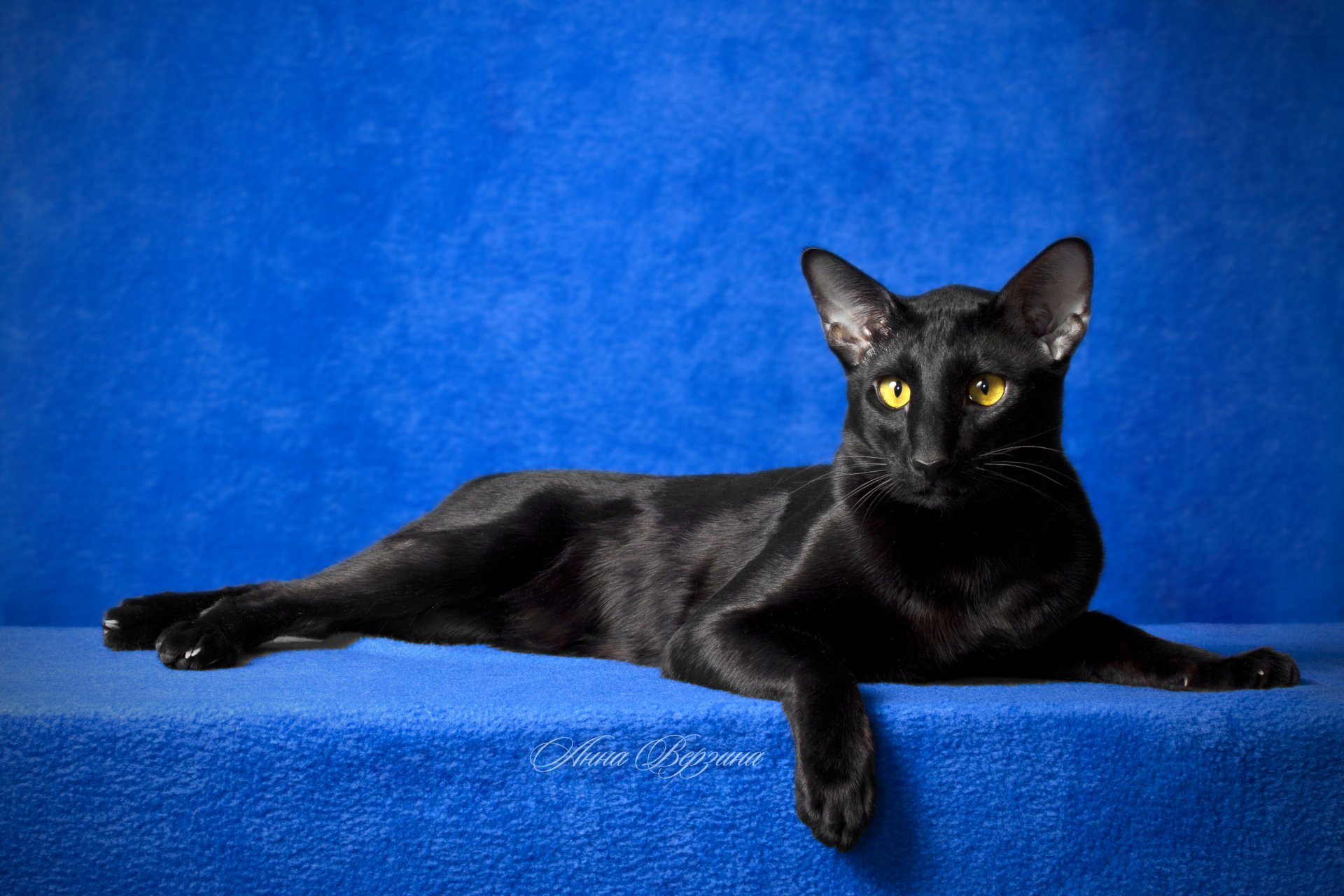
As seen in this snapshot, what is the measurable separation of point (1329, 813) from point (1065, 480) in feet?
1.53

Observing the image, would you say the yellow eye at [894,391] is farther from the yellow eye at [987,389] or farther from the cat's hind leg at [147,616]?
the cat's hind leg at [147,616]

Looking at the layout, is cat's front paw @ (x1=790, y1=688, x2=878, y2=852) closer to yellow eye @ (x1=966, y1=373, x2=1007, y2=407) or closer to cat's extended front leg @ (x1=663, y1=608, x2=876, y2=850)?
cat's extended front leg @ (x1=663, y1=608, x2=876, y2=850)

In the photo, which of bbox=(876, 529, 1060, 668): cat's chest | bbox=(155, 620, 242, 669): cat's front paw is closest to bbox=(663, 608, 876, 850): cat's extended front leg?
bbox=(876, 529, 1060, 668): cat's chest

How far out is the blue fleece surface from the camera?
3.53 feet

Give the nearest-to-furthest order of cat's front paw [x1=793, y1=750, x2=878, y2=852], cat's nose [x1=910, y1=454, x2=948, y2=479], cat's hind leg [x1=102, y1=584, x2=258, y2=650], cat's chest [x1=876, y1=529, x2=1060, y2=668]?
cat's front paw [x1=793, y1=750, x2=878, y2=852] → cat's nose [x1=910, y1=454, x2=948, y2=479] → cat's chest [x1=876, y1=529, x2=1060, y2=668] → cat's hind leg [x1=102, y1=584, x2=258, y2=650]

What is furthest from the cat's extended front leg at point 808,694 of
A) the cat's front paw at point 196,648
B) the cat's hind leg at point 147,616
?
the cat's hind leg at point 147,616

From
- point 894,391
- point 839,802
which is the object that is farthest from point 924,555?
point 839,802

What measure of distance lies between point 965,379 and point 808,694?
0.44 m

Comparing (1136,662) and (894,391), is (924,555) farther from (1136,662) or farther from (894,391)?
(1136,662)

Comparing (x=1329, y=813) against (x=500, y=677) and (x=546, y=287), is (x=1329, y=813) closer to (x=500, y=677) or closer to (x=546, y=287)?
(x=500, y=677)

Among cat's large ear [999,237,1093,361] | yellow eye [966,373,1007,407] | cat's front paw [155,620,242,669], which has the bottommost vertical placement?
cat's front paw [155,620,242,669]

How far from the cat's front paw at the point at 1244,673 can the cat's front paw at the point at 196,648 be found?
4.01 ft

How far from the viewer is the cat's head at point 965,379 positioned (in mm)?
1246

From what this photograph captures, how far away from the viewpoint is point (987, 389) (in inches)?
50.5
